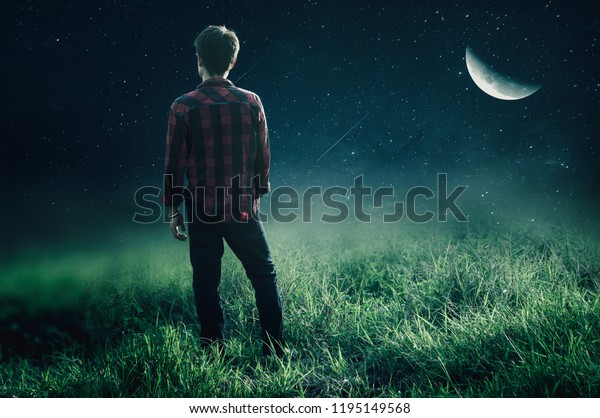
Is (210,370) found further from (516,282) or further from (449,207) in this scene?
(449,207)

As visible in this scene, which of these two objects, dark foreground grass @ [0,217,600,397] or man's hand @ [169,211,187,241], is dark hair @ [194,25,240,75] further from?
dark foreground grass @ [0,217,600,397]

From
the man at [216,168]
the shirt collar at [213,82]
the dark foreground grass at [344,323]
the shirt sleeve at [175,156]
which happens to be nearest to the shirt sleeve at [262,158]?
the man at [216,168]

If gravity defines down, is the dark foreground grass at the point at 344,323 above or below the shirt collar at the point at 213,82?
below

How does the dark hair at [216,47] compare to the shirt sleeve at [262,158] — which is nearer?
the dark hair at [216,47]

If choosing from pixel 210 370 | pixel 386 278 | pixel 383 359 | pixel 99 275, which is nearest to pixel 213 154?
pixel 210 370

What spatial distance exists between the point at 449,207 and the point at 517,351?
1820 millimetres

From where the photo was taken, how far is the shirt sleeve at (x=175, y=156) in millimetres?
1932

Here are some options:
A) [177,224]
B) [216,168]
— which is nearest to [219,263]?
[177,224]

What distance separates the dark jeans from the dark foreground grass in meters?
0.16

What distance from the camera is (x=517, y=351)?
1.88 meters

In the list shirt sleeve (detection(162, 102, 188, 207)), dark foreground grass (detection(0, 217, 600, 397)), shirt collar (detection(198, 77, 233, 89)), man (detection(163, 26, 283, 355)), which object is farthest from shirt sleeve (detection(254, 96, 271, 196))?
dark foreground grass (detection(0, 217, 600, 397))

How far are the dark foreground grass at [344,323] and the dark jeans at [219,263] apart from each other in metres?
0.16

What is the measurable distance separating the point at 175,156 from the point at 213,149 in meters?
0.19

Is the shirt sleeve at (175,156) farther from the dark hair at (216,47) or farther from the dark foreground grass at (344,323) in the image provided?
the dark foreground grass at (344,323)
